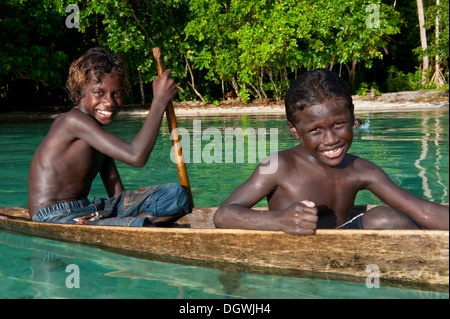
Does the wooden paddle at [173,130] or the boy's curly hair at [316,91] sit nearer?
the boy's curly hair at [316,91]

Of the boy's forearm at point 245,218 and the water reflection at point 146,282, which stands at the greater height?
the boy's forearm at point 245,218

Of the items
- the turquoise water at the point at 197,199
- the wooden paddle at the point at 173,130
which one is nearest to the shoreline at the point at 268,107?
the turquoise water at the point at 197,199

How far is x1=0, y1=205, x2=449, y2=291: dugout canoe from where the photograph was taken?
7.15 ft

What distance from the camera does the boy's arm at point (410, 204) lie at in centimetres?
230

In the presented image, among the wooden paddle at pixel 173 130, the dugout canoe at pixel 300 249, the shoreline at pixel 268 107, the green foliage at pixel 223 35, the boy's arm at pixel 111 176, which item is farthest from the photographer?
the green foliage at pixel 223 35

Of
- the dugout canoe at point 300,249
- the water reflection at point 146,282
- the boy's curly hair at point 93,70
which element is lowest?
the water reflection at point 146,282

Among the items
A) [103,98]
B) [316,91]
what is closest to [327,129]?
[316,91]

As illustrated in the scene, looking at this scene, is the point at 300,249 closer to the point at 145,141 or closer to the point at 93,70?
the point at 145,141

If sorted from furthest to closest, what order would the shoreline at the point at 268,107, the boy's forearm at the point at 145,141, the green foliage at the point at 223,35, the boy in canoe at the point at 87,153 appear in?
the green foliage at the point at 223,35 → the shoreline at the point at 268,107 → the boy in canoe at the point at 87,153 → the boy's forearm at the point at 145,141

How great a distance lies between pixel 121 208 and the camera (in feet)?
11.1

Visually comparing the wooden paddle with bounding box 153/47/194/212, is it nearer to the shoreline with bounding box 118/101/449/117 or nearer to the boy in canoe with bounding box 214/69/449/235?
the boy in canoe with bounding box 214/69/449/235

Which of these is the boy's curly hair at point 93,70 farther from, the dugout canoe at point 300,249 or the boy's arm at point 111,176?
the dugout canoe at point 300,249

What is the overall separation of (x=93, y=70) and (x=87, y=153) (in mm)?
515

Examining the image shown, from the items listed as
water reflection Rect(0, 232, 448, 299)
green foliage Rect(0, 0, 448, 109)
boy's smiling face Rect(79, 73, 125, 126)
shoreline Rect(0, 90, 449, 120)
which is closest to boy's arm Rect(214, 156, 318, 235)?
water reflection Rect(0, 232, 448, 299)
